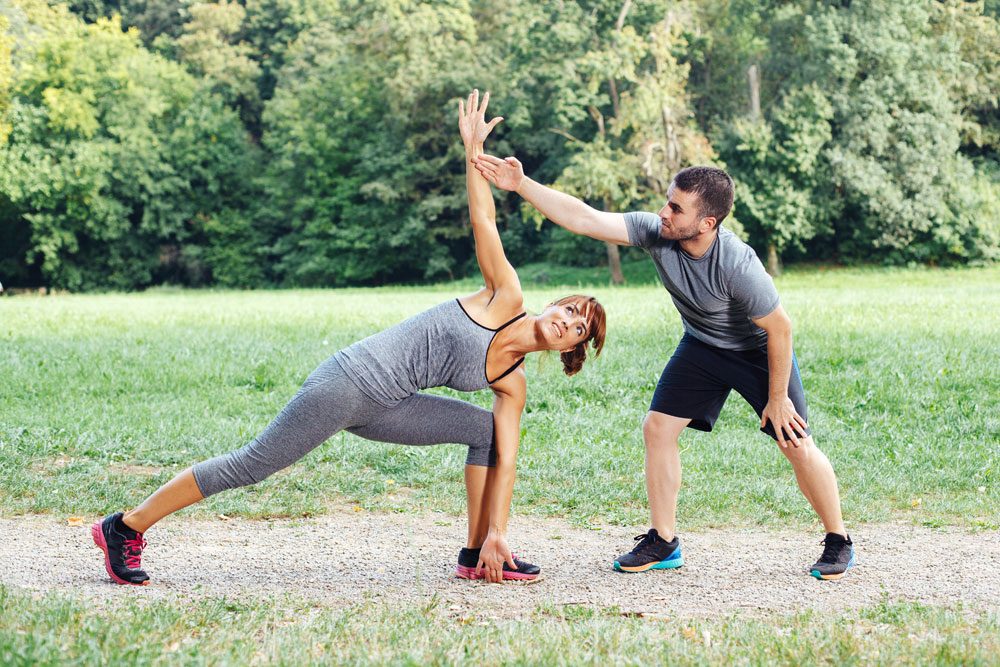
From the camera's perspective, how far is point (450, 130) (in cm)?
4631

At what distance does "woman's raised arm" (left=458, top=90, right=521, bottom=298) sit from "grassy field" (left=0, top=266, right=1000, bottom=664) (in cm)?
59

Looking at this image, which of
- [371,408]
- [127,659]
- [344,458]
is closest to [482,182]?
[371,408]

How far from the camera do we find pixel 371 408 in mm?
4824

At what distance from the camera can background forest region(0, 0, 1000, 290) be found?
37781 mm

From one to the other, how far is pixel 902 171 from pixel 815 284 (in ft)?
26.4

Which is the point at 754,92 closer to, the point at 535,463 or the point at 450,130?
the point at 450,130

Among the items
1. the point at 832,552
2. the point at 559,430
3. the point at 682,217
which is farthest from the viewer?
the point at 559,430

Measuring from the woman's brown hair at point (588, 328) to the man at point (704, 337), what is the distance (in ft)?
1.07

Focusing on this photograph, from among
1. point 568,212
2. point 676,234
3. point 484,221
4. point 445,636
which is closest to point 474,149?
point 484,221

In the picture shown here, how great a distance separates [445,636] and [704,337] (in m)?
2.20

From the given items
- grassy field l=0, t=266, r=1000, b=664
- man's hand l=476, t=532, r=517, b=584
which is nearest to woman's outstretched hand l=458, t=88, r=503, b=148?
grassy field l=0, t=266, r=1000, b=664

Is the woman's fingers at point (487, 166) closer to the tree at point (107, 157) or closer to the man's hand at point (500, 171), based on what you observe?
the man's hand at point (500, 171)

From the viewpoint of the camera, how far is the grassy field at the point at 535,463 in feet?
12.9

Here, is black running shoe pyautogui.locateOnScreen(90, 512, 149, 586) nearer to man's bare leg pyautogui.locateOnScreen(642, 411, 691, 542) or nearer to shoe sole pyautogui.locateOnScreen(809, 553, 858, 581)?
man's bare leg pyautogui.locateOnScreen(642, 411, 691, 542)
